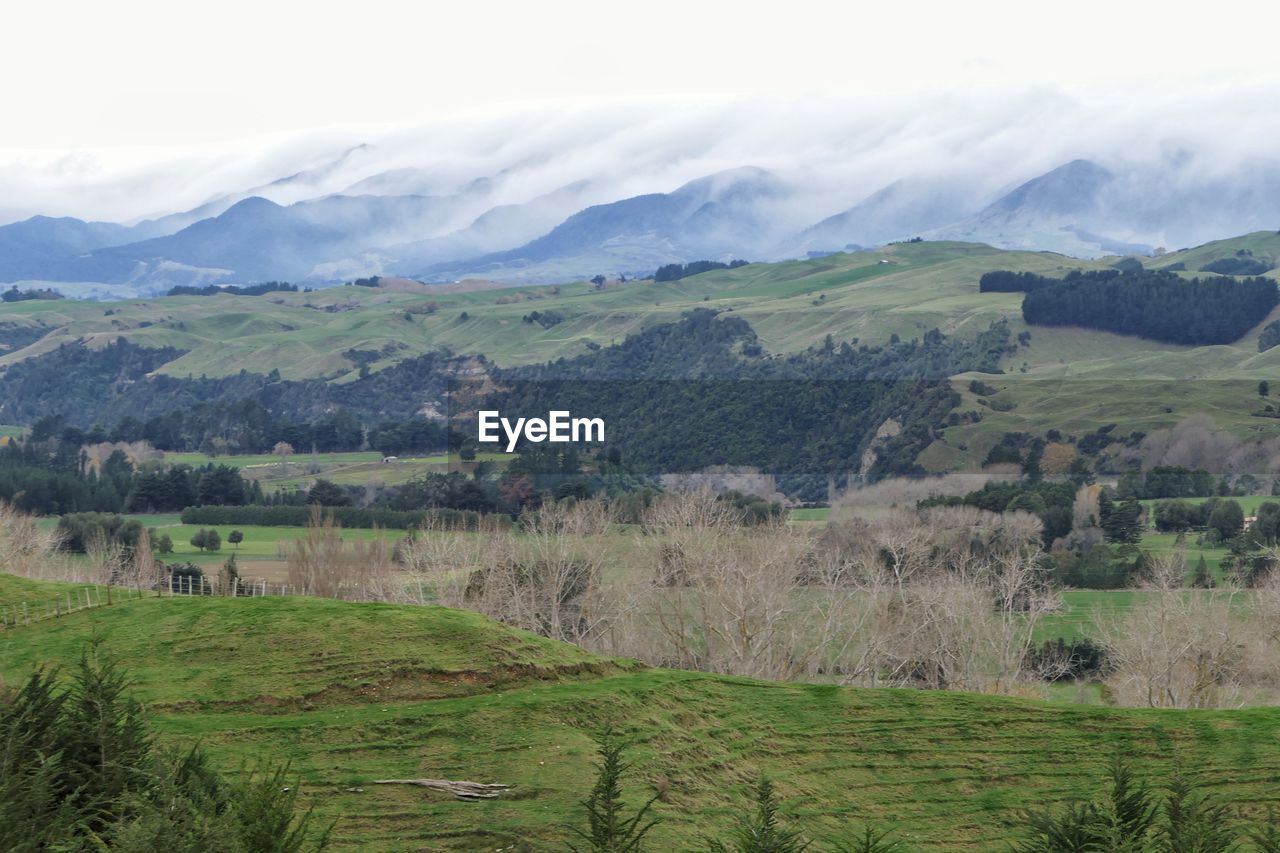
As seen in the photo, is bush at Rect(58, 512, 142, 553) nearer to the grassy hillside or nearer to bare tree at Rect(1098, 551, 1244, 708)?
the grassy hillside

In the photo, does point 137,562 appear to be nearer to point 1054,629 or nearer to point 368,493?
point 1054,629

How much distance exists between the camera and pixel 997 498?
129875mm

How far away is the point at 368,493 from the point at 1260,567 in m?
101

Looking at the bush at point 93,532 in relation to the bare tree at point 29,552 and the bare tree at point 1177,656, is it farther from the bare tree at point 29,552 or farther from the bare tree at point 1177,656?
the bare tree at point 1177,656

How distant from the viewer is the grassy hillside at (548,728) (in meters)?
38.5

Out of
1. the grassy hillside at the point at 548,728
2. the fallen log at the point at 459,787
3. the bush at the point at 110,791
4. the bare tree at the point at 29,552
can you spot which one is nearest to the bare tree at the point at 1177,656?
the grassy hillside at the point at 548,728

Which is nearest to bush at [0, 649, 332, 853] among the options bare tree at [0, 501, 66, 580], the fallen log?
the fallen log

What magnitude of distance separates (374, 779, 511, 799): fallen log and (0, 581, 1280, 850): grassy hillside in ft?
1.07

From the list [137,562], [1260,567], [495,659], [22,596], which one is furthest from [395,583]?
[1260,567]

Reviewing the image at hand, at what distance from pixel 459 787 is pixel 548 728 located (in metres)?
3.97

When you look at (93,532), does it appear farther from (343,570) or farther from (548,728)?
(548,728)

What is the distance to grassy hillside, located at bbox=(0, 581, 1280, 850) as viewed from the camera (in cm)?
3853

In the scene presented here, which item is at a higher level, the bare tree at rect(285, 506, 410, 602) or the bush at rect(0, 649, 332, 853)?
the bush at rect(0, 649, 332, 853)

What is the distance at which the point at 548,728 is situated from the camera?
135ft
